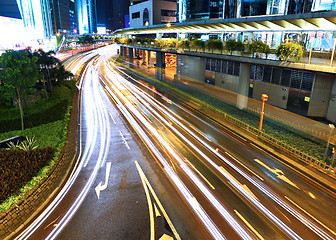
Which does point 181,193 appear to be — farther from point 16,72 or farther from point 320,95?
point 320,95

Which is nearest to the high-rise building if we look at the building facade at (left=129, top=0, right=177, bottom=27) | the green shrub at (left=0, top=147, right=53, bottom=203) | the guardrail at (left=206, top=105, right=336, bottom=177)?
the building facade at (left=129, top=0, right=177, bottom=27)

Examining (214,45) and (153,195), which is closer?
(153,195)

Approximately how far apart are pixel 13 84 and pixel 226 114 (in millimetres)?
24457

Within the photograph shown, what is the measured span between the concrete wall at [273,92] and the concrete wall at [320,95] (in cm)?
425

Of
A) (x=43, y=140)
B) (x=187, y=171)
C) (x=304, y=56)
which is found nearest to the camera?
(x=187, y=171)

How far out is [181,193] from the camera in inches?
587

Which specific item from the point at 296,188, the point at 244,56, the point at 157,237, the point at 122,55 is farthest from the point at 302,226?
the point at 122,55

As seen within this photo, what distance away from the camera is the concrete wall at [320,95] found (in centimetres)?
2745

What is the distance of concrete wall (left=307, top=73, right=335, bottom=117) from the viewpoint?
90.1 ft

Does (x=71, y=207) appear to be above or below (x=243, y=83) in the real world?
below

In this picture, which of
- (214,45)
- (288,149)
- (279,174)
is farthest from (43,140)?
(214,45)

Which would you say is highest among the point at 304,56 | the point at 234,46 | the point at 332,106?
the point at 234,46

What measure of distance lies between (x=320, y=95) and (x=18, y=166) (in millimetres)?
32250

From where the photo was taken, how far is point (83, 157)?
19.9m
